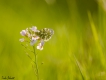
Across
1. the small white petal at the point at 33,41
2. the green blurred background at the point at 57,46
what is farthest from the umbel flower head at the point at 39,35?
the green blurred background at the point at 57,46

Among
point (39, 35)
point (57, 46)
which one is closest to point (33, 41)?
point (39, 35)

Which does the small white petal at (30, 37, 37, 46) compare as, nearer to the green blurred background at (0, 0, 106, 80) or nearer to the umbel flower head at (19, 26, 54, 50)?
the umbel flower head at (19, 26, 54, 50)

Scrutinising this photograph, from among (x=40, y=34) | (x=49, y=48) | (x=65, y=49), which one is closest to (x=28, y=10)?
(x=49, y=48)

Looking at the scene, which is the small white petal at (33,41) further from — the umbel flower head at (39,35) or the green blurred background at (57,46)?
the green blurred background at (57,46)

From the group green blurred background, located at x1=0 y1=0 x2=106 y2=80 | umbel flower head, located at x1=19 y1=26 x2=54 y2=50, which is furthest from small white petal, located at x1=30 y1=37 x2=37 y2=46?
green blurred background, located at x1=0 y1=0 x2=106 y2=80

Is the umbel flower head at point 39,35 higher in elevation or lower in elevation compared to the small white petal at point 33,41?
higher

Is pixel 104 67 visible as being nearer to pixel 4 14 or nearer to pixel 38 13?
pixel 4 14

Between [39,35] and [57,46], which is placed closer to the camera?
[39,35]

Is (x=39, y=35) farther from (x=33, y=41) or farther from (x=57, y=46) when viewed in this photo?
(x=57, y=46)
